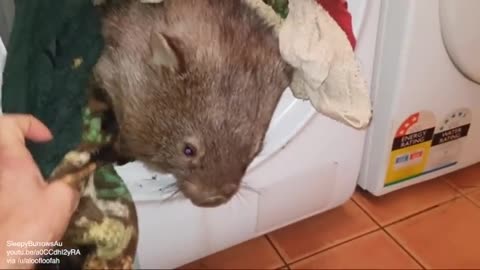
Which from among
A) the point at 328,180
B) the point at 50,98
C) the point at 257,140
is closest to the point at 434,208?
the point at 328,180

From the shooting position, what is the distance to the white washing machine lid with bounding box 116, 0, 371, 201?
937mm

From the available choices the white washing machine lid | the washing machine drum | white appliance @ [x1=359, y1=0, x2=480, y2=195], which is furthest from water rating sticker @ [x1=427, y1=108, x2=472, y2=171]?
the white washing machine lid

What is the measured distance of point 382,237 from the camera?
4.10ft

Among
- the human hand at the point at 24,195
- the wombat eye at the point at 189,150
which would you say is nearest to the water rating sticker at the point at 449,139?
the wombat eye at the point at 189,150

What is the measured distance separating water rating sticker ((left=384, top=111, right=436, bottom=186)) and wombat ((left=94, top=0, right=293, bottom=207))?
1.41 ft

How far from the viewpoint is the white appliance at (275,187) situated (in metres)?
0.99

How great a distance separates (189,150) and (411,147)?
0.58 m

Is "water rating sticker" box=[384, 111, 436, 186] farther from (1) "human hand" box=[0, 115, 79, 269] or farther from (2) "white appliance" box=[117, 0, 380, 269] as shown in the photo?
(1) "human hand" box=[0, 115, 79, 269]

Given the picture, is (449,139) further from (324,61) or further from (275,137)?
(324,61)

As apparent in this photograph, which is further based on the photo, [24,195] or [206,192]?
[206,192]

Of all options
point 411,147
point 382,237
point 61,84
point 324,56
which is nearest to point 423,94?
point 411,147

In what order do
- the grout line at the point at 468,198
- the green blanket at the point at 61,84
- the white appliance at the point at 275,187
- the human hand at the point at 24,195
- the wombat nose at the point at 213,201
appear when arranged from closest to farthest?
the human hand at the point at 24,195 → the green blanket at the point at 61,84 → the wombat nose at the point at 213,201 → the white appliance at the point at 275,187 → the grout line at the point at 468,198

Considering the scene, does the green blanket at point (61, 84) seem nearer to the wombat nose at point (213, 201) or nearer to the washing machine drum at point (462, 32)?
the wombat nose at point (213, 201)

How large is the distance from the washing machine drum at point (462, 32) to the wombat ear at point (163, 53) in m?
0.48
